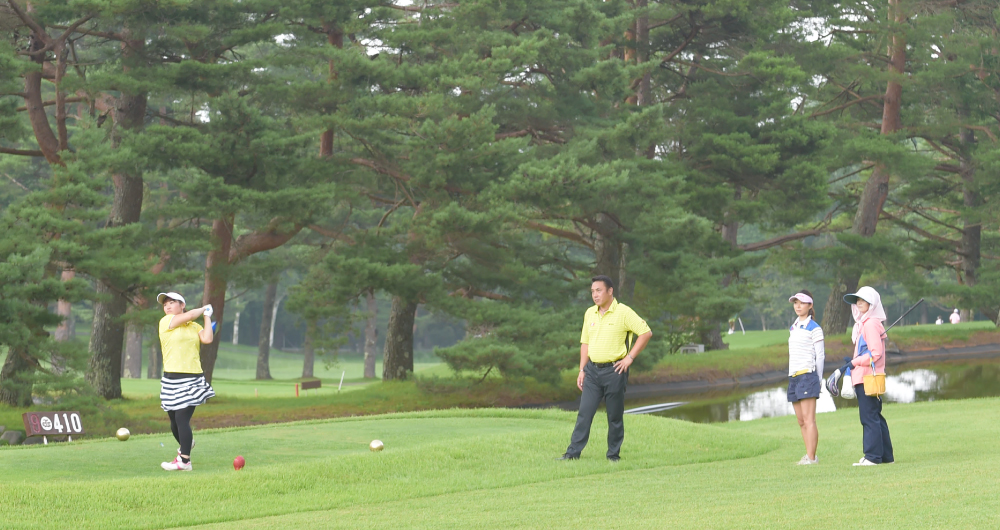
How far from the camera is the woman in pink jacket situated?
362 inches

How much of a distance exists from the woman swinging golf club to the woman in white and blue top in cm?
529

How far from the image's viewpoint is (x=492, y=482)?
9.12 metres

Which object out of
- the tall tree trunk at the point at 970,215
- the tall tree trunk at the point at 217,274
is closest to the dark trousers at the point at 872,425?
the tall tree trunk at the point at 217,274

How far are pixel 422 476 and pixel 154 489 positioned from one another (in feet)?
7.82

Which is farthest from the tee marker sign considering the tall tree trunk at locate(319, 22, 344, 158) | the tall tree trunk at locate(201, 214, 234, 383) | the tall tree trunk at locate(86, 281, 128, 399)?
the tall tree trunk at locate(319, 22, 344, 158)

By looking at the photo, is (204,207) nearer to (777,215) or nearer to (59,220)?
(59,220)

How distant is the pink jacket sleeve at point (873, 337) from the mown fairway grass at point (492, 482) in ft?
3.25

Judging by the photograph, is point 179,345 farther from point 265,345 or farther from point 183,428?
point 265,345

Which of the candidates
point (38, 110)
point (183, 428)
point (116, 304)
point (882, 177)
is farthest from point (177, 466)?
point (882, 177)

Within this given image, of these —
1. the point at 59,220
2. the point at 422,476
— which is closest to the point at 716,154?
the point at 59,220

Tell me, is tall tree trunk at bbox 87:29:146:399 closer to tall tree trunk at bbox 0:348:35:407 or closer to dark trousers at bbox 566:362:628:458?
tall tree trunk at bbox 0:348:35:407

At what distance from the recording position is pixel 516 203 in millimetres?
23031

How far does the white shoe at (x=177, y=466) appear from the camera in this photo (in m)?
8.94

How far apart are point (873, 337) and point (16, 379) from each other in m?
15.3
